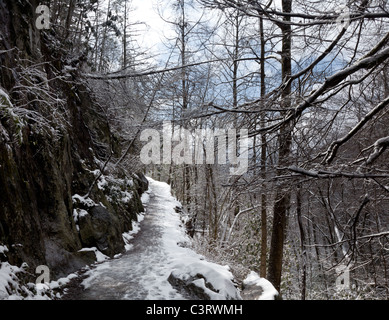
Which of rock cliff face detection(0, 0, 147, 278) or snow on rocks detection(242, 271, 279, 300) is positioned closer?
rock cliff face detection(0, 0, 147, 278)

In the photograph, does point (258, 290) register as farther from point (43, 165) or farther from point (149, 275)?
point (43, 165)

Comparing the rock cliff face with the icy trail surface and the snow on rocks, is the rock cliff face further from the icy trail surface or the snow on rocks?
the snow on rocks

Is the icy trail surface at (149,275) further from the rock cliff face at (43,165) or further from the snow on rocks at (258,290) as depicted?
the rock cliff face at (43,165)

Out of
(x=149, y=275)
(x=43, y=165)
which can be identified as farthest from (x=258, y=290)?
(x=43, y=165)

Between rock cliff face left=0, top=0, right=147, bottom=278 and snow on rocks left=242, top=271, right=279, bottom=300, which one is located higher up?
rock cliff face left=0, top=0, right=147, bottom=278


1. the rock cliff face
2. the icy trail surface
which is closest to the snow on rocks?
the icy trail surface

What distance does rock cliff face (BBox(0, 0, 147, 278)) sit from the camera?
12.1ft

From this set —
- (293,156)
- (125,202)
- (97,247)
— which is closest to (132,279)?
(97,247)

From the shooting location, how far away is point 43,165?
5.23m

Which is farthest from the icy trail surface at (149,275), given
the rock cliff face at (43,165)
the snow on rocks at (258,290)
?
the rock cliff face at (43,165)

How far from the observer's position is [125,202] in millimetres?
10609

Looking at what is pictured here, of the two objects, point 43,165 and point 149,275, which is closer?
point 43,165

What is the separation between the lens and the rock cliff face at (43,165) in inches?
145
